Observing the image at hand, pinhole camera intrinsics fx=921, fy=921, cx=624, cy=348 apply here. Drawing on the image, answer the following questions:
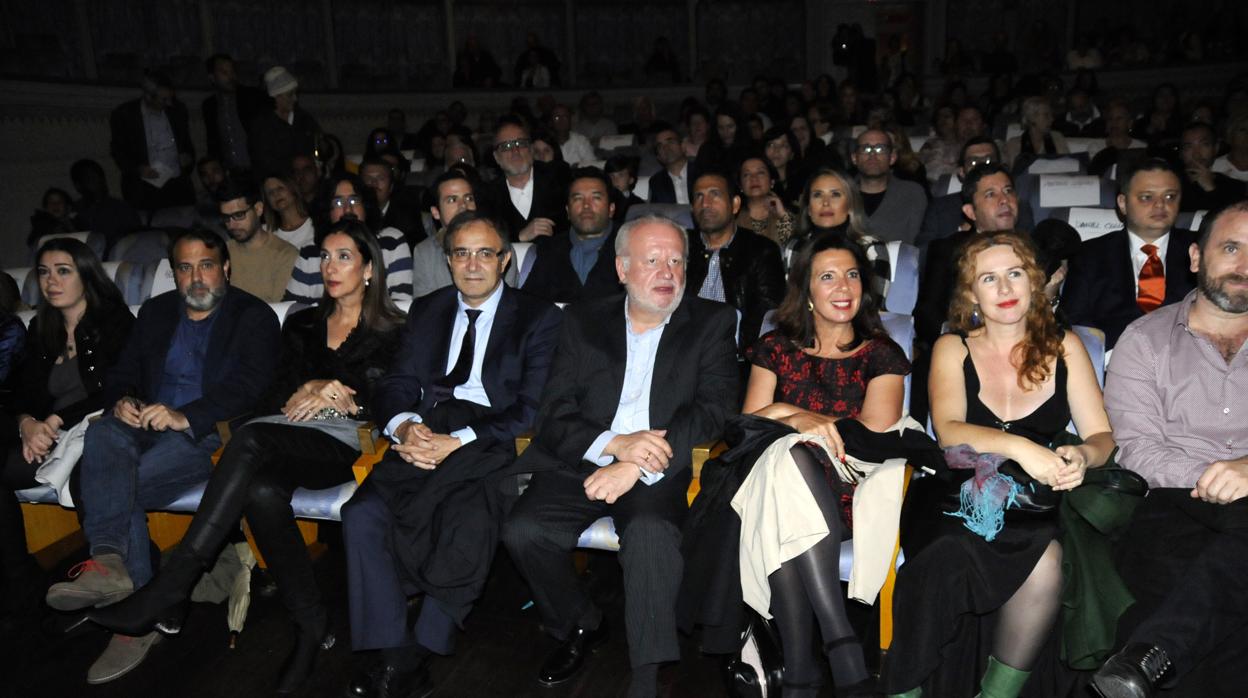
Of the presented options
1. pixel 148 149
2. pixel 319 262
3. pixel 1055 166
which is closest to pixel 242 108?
pixel 148 149

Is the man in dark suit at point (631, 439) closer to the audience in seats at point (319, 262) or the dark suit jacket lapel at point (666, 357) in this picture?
the dark suit jacket lapel at point (666, 357)

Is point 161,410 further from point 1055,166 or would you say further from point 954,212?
point 1055,166

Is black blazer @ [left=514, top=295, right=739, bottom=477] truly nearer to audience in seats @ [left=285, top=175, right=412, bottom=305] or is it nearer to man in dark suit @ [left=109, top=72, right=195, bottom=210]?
audience in seats @ [left=285, top=175, right=412, bottom=305]

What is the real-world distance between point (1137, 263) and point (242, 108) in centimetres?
635

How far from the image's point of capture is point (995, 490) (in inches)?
88.4

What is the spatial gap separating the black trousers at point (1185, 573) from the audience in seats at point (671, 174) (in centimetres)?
368

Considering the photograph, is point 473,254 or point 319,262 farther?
point 319,262

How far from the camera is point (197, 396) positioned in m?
3.26

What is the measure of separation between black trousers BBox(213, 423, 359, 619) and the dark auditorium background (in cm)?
551

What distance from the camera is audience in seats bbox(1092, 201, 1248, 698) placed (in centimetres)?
210

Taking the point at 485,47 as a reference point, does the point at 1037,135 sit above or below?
below

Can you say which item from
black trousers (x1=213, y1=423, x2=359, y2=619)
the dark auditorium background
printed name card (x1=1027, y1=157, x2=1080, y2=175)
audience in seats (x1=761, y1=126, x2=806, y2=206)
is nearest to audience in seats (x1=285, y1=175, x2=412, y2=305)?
black trousers (x1=213, y1=423, x2=359, y2=619)

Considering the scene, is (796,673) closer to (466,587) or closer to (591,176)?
(466,587)

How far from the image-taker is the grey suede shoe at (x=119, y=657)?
273cm
